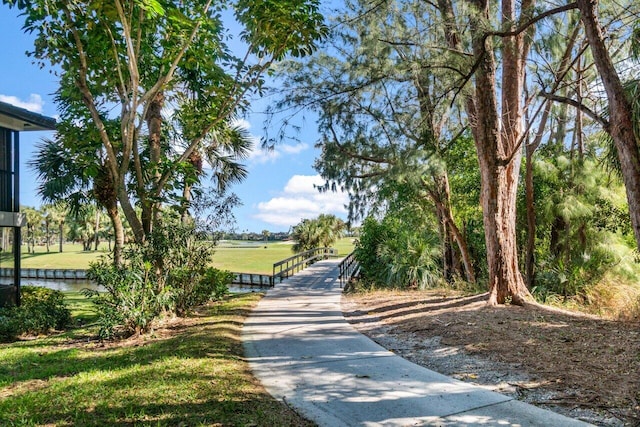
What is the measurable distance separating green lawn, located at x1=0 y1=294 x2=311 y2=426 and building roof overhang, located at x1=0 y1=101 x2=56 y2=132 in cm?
665

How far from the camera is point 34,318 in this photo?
980 cm

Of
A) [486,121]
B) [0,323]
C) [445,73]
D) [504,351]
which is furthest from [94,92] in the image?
[504,351]

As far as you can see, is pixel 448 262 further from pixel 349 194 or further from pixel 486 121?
pixel 486 121

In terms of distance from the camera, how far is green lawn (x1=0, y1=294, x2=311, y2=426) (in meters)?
3.86

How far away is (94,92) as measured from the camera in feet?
29.1

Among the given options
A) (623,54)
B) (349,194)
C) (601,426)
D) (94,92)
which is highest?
(623,54)

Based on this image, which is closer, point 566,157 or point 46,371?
point 46,371

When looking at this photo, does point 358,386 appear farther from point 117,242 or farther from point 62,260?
point 62,260

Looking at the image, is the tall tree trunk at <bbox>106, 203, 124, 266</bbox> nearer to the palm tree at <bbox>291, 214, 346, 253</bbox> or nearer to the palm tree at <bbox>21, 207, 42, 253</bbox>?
the palm tree at <bbox>291, 214, 346, 253</bbox>

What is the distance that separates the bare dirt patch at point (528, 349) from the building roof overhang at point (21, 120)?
9778 millimetres

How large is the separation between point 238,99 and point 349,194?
20.5ft

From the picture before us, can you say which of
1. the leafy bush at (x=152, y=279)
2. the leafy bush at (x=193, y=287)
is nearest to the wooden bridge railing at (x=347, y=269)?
the leafy bush at (x=193, y=287)

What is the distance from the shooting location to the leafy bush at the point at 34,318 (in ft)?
30.3

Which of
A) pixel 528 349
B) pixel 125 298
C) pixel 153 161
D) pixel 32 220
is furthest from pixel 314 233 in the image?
pixel 32 220
